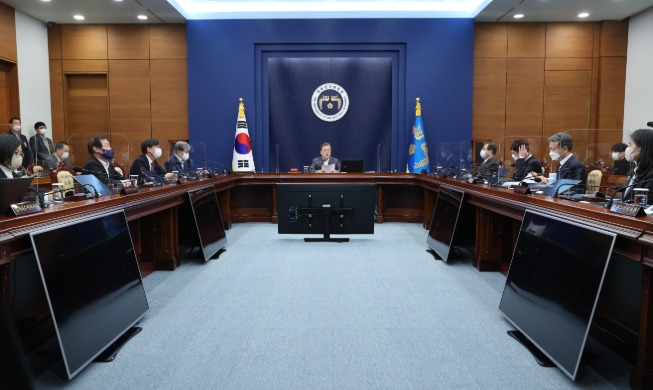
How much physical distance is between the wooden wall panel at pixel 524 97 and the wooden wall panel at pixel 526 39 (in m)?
Answer: 0.12

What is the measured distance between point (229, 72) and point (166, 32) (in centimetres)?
138

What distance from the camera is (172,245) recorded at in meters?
3.86

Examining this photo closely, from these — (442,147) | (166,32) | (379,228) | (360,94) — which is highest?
(166,32)

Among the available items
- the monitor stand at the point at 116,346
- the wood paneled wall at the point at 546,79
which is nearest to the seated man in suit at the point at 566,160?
the monitor stand at the point at 116,346

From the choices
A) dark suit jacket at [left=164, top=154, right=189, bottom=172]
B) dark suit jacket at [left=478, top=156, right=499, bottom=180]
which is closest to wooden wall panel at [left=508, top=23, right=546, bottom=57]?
dark suit jacket at [left=478, top=156, right=499, bottom=180]

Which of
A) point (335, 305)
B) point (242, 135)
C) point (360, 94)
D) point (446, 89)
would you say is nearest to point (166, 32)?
point (242, 135)

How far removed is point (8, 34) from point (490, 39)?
25.7 ft

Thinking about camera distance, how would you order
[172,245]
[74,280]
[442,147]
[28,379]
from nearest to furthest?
1. [28,379]
2. [74,280]
3. [172,245]
4. [442,147]

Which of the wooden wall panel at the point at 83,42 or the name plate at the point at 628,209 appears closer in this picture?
the name plate at the point at 628,209

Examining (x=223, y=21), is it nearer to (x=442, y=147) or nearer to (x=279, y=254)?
(x=442, y=147)

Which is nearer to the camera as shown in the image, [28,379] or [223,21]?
[28,379]

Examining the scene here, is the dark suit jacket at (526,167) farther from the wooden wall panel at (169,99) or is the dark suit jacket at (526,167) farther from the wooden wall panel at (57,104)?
the wooden wall panel at (57,104)

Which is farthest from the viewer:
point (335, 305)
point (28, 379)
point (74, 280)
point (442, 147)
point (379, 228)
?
point (442, 147)

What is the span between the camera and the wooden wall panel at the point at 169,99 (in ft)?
26.7
